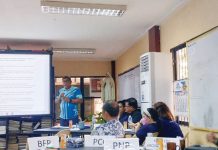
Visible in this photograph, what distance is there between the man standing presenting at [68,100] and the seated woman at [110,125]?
2.33m

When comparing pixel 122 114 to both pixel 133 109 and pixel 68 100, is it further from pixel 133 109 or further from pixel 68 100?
pixel 68 100

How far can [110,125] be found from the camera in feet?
11.0

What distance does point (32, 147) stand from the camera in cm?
258

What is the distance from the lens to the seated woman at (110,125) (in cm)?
331

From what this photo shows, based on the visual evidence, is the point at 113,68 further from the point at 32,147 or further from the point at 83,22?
the point at 32,147

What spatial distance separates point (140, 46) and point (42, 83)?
4136 millimetres

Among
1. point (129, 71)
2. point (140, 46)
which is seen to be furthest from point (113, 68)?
point (140, 46)

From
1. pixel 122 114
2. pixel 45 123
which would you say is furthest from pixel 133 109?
pixel 45 123

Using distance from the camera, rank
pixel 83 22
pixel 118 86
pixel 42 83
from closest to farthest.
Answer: pixel 42 83, pixel 83 22, pixel 118 86

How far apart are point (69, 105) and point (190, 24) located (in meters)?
2.79

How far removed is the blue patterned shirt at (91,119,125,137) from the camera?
3.30m

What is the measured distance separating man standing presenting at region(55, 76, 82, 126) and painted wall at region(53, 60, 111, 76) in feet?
11.7

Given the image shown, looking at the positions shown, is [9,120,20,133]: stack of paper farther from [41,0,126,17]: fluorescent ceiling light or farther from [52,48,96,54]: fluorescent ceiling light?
[41,0,126,17]: fluorescent ceiling light

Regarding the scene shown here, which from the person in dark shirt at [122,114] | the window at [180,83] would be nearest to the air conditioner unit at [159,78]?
the window at [180,83]
